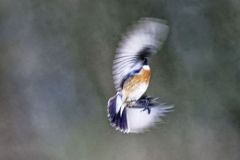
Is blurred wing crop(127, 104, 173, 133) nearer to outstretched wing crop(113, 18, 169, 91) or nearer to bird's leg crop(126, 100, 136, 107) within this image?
bird's leg crop(126, 100, 136, 107)

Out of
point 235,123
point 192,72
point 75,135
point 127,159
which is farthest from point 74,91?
point 235,123

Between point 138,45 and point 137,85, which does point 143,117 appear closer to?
point 137,85

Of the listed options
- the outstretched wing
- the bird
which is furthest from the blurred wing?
the outstretched wing

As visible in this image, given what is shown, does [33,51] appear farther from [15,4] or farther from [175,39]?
[175,39]

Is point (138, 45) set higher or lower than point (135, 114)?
higher

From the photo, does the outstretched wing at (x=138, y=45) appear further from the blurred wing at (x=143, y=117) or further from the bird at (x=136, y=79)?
the blurred wing at (x=143, y=117)

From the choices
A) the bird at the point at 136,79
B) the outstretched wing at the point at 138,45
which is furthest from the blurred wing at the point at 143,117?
the outstretched wing at the point at 138,45

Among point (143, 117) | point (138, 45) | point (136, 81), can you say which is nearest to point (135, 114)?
point (143, 117)
